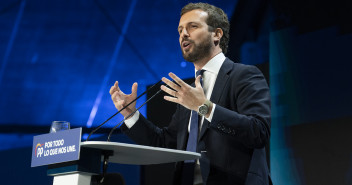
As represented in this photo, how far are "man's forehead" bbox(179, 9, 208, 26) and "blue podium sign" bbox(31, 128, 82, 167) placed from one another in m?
1.05

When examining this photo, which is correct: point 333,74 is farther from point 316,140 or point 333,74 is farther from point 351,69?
point 316,140

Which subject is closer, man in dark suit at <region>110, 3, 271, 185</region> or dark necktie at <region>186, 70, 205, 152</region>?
man in dark suit at <region>110, 3, 271, 185</region>

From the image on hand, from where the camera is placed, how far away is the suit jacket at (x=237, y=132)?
1736 millimetres

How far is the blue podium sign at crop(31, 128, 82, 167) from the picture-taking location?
143 cm

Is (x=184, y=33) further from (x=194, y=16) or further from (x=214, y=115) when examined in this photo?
(x=214, y=115)

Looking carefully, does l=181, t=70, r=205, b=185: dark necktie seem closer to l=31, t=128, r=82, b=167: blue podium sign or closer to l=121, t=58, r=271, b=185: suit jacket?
l=121, t=58, r=271, b=185: suit jacket

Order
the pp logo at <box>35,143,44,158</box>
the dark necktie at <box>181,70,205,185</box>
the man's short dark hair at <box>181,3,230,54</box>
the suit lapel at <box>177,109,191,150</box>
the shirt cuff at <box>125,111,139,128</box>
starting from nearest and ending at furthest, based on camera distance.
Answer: the pp logo at <box>35,143,44,158</box>
the dark necktie at <box>181,70,205,185</box>
the suit lapel at <box>177,109,191,150</box>
the shirt cuff at <box>125,111,139,128</box>
the man's short dark hair at <box>181,3,230,54</box>

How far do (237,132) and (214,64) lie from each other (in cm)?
54

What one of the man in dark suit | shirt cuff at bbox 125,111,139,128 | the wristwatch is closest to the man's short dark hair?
the man in dark suit

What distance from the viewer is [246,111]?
6.12 ft

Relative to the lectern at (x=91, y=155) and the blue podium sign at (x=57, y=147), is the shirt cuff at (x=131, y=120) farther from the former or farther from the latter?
the blue podium sign at (x=57, y=147)

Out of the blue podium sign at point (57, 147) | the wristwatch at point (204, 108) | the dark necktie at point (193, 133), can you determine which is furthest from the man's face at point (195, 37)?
the blue podium sign at point (57, 147)

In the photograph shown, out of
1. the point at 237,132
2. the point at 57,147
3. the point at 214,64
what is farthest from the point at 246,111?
the point at 57,147

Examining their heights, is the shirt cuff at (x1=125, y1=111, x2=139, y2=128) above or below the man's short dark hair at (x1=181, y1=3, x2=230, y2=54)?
below
